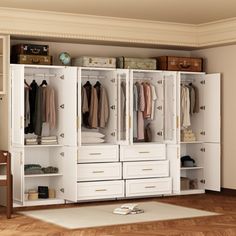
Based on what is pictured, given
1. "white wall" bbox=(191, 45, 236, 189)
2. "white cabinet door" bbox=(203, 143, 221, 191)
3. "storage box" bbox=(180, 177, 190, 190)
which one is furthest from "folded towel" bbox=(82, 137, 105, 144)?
"white wall" bbox=(191, 45, 236, 189)

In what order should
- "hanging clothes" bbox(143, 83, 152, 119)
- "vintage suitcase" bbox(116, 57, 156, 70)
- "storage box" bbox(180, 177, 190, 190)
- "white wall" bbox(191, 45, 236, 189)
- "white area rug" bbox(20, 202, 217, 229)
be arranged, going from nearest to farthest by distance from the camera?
"white area rug" bbox(20, 202, 217, 229) < "vintage suitcase" bbox(116, 57, 156, 70) < "hanging clothes" bbox(143, 83, 152, 119) < "white wall" bbox(191, 45, 236, 189) < "storage box" bbox(180, 177, 190, 190)

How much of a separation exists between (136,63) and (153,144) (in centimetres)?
128

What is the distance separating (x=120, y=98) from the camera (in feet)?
30.9

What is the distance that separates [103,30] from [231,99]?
235 cm

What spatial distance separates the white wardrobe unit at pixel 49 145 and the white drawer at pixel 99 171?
14 cm

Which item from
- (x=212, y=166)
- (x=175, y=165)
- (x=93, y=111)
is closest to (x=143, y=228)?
(x=93, y=111)

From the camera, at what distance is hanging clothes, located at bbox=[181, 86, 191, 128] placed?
33.0 ft

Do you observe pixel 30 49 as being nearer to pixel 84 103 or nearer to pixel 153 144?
pixel 84 103

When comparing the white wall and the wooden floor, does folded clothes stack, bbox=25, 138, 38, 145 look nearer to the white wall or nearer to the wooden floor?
the wooden floor

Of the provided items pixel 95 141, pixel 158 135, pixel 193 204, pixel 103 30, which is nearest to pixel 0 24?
pixel 103 30

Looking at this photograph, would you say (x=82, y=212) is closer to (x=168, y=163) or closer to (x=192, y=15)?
(x=168, y=163)

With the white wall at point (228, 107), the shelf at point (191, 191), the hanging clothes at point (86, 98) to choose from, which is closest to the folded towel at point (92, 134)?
the hanging clothes at point (86, 98)

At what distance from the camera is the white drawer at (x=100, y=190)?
901 centimetres

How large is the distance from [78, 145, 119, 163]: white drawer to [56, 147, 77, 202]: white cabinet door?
12 cm
